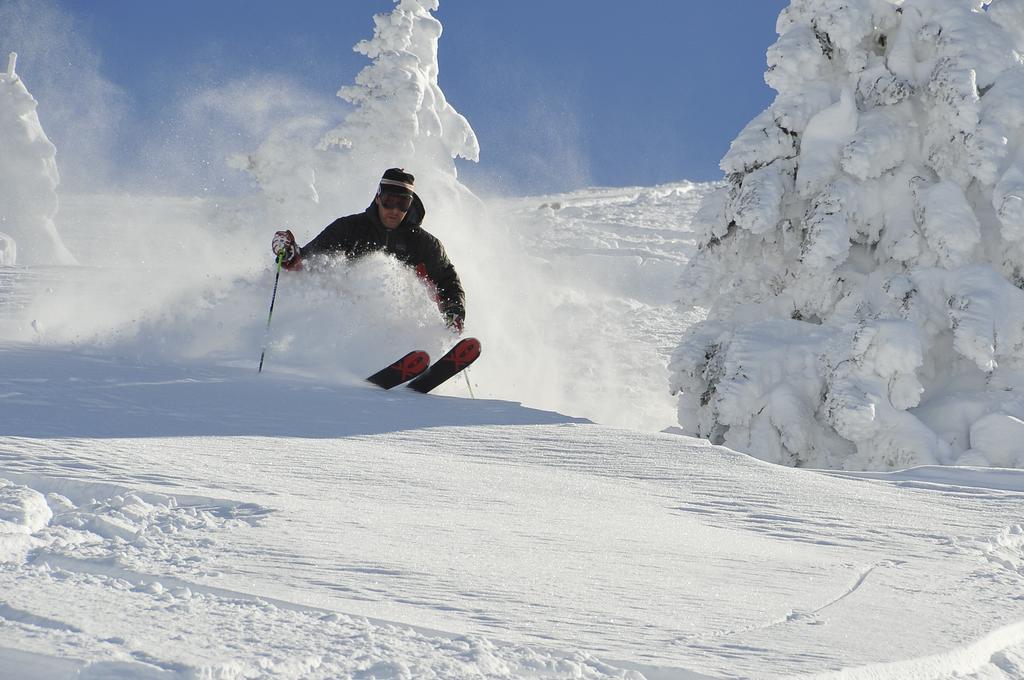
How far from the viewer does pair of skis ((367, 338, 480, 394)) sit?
909 centimetres

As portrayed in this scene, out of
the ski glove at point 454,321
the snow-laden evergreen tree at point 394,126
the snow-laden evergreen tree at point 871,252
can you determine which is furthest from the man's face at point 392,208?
the snow-laden evergreen tree at point 394,126

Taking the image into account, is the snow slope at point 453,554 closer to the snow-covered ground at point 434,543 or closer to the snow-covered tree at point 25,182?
the snow-covered ground at point 434,543

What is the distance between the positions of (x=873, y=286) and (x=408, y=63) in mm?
20434

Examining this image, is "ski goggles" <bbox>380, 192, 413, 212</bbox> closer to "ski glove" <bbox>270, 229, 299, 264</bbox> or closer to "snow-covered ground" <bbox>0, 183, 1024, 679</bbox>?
"ski glove" <bbox>270, 229, 299, 264</bbox>

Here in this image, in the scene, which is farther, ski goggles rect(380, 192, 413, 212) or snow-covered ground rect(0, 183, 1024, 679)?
ski goggles rect(380, 192, 413, 212)

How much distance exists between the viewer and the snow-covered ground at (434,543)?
114 inches

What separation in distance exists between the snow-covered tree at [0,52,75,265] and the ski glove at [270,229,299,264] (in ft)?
124

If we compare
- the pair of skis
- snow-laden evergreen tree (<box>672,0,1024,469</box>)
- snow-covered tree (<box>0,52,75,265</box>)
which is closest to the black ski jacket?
the pair of skis

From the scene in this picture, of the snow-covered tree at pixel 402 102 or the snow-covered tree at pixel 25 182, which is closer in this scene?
the snow-covered tree at pixel 402 102

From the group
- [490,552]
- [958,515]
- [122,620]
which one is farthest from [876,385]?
[122,620]

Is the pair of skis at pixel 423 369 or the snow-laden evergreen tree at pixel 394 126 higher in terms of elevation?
the snow-laden evergreen tree at pixel 394 126

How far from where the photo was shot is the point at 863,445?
1041 cm

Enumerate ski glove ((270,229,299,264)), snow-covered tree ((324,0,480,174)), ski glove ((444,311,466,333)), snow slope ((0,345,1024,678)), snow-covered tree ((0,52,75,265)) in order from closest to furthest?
1. snow slope ((0,345,1024,678))
2. ski glove ((270,229,299,264))
3. ski glove ((444,311,466,333))
4. snow-covered tree ((324,0,480,174))
5. snow-covered tree ((0,52,75,265))

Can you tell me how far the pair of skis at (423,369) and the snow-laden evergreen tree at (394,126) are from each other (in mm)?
20720
